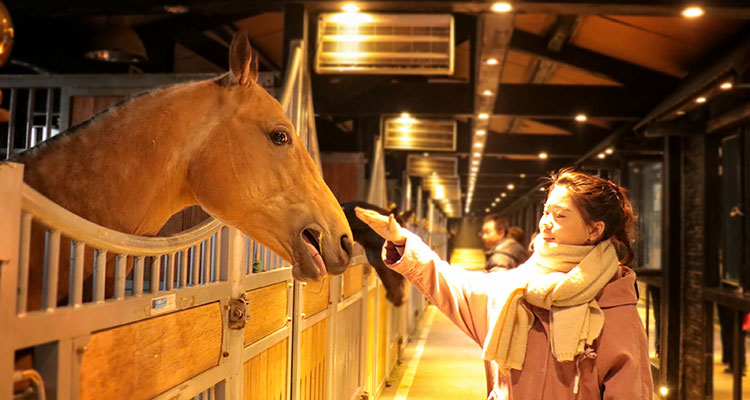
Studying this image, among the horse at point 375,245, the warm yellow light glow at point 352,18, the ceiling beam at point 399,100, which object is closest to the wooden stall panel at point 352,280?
the horse at point 375,245

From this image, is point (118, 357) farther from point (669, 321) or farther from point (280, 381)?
point (669, 321)

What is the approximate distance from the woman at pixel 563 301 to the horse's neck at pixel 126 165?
20.8 inches

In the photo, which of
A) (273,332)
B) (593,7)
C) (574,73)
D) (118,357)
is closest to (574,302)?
(118,357)

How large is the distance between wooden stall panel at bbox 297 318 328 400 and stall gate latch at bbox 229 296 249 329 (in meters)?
0.94

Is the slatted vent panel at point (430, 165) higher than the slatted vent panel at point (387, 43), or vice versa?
the slatted vent panel at point (387, 43)

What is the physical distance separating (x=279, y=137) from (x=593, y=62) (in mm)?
5383

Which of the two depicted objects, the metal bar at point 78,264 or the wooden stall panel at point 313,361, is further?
the wooden stall panel at point 313,361

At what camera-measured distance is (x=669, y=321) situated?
23.3ft

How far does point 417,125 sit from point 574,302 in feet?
22.3

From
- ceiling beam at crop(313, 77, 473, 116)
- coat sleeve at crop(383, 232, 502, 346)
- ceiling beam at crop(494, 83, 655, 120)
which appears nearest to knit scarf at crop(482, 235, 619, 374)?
coat sleeve at crop(383, 232, 502, 346)

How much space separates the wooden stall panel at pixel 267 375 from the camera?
2413mm

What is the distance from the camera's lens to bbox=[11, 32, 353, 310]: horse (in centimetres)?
172

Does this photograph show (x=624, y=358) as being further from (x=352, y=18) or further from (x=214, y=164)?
(x=352, y=18)

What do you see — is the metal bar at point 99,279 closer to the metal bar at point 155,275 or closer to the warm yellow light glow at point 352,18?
the metal bar at point 155,275
